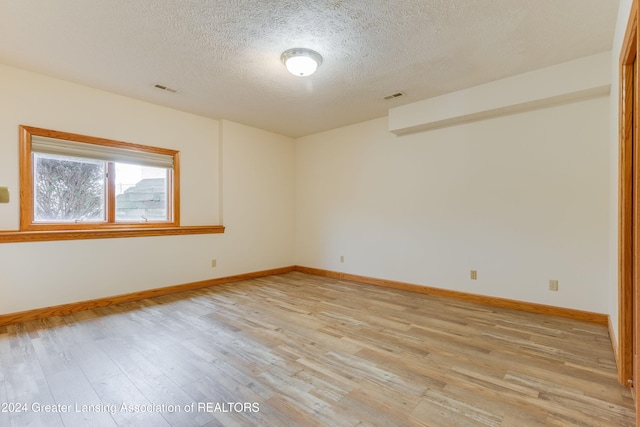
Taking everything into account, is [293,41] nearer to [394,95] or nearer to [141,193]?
[394,95]

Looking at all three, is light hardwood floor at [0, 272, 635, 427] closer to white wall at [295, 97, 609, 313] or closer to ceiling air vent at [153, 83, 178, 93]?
white wall at [295, 97, 609, 313]

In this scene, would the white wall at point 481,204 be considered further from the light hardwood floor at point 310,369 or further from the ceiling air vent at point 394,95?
the ceiling air vent at point 394,95

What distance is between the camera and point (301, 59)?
8.46 feet

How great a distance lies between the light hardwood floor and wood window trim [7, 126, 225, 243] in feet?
2.81

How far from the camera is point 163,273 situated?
395 centimetres

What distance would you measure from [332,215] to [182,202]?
94.4 inches

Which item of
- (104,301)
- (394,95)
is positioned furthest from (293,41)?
(104,301)

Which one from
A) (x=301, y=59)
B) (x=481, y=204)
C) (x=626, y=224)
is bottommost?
(x=626, y=224)

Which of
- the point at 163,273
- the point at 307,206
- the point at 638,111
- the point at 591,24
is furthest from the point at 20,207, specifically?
the point at 591,24

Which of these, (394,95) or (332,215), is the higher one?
(394,95)

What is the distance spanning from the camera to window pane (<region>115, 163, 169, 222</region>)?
3727mm

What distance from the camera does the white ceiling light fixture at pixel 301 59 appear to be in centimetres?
257

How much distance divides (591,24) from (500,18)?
0.75 m

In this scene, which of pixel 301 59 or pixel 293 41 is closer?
pixel 293 41
